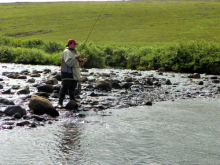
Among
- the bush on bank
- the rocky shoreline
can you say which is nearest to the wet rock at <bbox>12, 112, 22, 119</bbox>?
the rocky shoreline

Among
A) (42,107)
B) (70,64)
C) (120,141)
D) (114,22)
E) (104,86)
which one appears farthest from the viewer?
(114,22)

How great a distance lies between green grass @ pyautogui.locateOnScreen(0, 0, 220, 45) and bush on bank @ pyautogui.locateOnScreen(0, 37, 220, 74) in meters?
33.8

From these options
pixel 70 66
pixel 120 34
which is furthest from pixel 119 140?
pixel 120 34

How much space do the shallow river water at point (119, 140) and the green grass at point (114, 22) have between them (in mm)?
60178

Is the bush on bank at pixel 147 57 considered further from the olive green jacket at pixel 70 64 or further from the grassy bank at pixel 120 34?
the olive green jacket at pixel 70 64

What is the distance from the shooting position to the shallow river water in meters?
6.40

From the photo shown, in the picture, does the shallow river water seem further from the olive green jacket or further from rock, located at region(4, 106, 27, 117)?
the olive green jacket

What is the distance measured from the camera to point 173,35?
255 feet

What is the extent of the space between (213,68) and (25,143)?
22573 millimetres

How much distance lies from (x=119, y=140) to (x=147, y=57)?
24613mm

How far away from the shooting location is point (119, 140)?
7633 millimetres

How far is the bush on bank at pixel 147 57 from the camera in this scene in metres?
27.0

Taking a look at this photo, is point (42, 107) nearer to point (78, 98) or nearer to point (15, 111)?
point (15, 111)

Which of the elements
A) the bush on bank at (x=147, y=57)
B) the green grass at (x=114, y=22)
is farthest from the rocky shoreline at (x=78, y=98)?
the green grass at (x=114, y=22)
